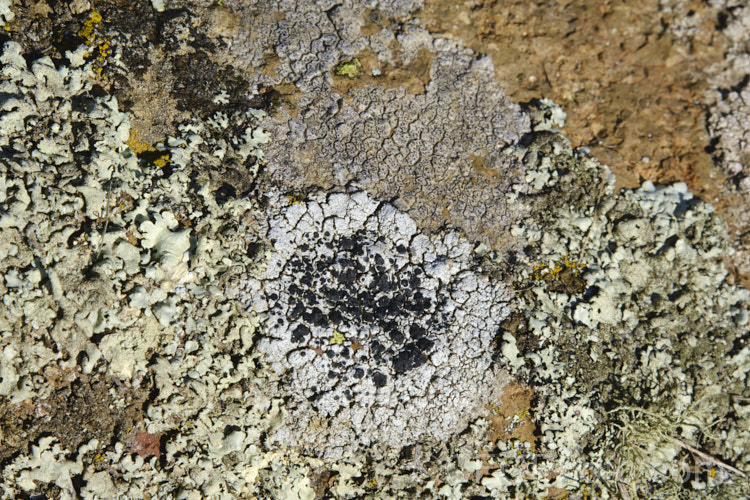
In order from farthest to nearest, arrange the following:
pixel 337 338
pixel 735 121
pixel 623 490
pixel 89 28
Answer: pixel 735 121
pixel 623 490
pixel 89 28
pixel 337 338

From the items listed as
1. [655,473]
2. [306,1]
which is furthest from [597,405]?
[306,1]

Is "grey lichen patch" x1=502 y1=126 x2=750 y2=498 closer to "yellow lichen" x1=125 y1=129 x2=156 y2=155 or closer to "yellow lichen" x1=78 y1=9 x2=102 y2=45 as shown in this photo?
"yellow lichen" x1=125 y1=129 x2=156 y2=155

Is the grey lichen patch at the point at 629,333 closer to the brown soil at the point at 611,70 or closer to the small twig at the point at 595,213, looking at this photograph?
the small twig at the point at 595,213

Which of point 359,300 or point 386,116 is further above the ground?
point 386,116

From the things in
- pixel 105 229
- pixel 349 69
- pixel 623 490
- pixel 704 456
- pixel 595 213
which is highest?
pixel 349 69

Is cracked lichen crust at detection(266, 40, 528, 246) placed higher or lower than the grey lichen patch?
higher

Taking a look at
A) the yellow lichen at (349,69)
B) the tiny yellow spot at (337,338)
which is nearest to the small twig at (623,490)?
the tiny yellow spot at (337,338)

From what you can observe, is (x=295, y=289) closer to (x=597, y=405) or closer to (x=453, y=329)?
(x=453, y=329)

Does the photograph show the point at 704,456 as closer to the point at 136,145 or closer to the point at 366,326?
the point at 366,326

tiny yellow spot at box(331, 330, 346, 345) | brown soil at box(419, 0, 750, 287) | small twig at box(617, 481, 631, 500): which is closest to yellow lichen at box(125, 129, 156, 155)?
tiny yellow spot at box(331, 330, 346, 345)

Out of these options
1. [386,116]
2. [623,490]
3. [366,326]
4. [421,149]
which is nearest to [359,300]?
[366,326]
